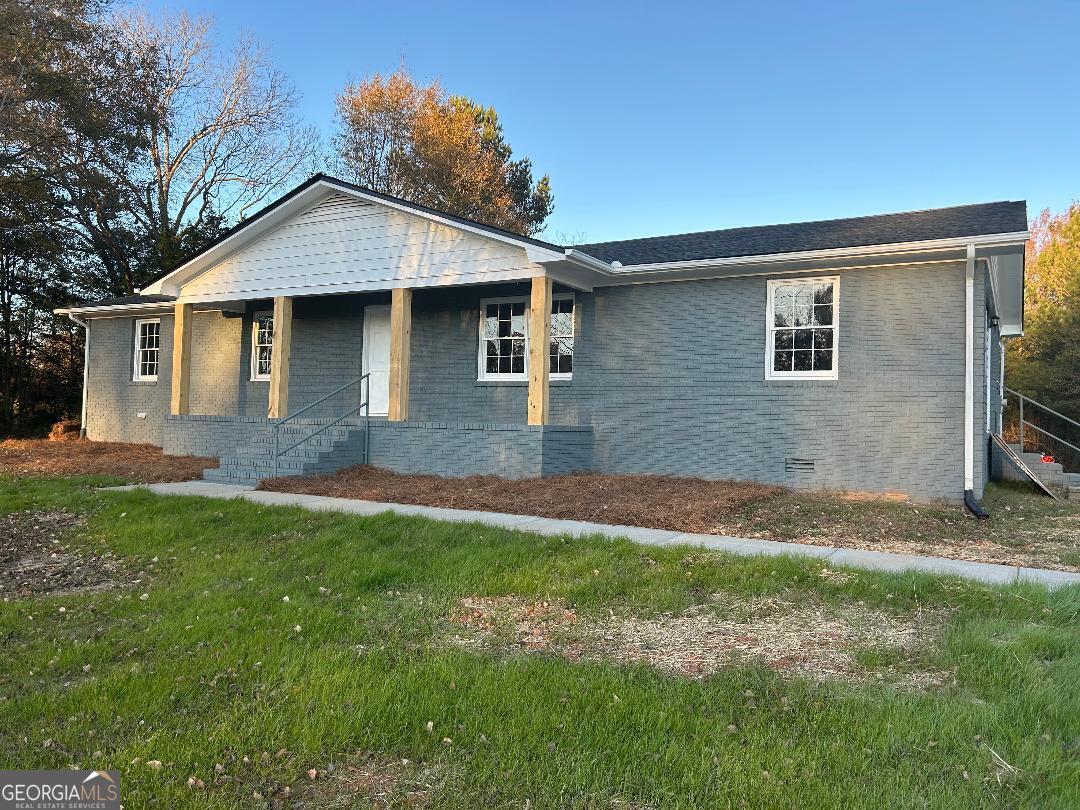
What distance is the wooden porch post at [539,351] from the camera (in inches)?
437

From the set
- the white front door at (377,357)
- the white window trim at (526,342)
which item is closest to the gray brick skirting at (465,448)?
the white front door at (377,357)

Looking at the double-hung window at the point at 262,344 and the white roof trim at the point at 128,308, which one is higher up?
the white roof trim at the point at 128,308

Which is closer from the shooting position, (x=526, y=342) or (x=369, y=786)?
(x=369, y=786)

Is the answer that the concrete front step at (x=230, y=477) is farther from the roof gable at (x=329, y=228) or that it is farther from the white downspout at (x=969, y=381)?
the white downspout at (x=969, y=381)

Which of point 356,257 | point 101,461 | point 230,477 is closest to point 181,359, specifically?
point 101,461

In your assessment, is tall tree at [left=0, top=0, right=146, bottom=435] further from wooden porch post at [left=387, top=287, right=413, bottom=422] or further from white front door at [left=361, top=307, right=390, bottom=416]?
wooden porch post at [left=387, top=287, right=413, bottom=422]

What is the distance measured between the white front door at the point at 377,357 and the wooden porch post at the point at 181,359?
3.70 m

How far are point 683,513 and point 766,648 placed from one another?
170 inches

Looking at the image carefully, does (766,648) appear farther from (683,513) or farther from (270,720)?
(683,513)

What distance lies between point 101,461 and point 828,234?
13084 mm

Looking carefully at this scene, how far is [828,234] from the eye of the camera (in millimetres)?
11125

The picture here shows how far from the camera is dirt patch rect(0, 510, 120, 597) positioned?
5672 mm

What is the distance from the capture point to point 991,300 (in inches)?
508

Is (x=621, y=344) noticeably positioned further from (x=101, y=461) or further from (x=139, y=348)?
(x=139, y=348)
